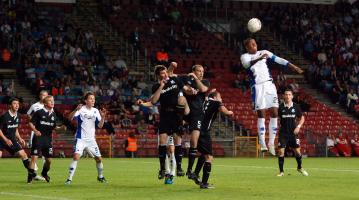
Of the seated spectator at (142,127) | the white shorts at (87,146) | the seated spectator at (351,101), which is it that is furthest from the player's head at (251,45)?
the seated spectator at (351,101)

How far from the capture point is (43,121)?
20.9 m

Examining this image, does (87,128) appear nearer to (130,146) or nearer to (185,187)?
(185,187)

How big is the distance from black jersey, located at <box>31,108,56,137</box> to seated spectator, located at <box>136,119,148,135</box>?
19574mm

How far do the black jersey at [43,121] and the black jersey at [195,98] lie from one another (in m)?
4.39

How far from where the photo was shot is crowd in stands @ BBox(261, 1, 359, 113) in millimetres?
49094

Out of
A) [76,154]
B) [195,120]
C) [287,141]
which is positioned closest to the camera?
[195,120]

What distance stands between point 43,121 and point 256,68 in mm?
5747

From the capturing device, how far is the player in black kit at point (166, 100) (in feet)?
61.4

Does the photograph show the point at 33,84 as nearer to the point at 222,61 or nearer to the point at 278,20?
the point at 222,61

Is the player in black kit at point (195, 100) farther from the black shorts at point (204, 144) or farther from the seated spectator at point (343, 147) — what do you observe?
the seated spectator at point (343, 147)

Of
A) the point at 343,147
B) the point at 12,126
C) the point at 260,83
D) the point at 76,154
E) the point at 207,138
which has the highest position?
the point at 260,83

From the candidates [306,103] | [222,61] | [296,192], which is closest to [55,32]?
[222,61]

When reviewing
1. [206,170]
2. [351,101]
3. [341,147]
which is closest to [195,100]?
[206,170]

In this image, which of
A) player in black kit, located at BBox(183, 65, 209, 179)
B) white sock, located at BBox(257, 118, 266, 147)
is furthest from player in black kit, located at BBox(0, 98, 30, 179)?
white sock, located at BBox(257, 118, 266, 147)
